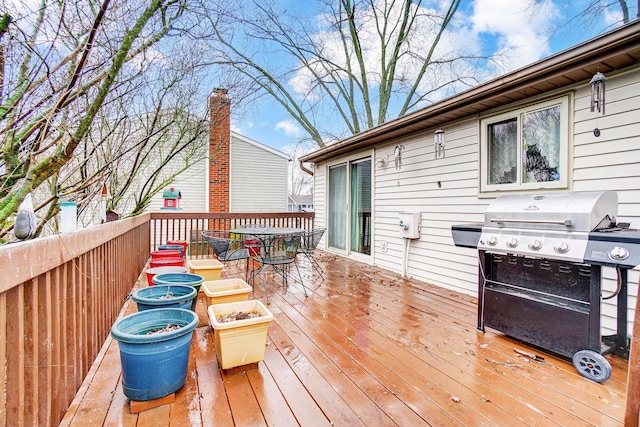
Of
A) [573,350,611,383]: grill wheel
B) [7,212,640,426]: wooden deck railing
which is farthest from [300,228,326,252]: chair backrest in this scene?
[573,350,611,383]: grill wheel

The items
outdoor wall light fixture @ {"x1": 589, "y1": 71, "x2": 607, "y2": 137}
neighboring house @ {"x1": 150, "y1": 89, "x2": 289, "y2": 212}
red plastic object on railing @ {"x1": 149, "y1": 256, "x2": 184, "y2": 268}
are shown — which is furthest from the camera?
neighboring house @ {"x1": 150, "y1": 89, "x2": 289, "y2": 212}

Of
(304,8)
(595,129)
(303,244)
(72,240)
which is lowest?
(303,244)

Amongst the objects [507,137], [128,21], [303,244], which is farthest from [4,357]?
[507,137]

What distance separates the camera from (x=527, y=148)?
3338 mm

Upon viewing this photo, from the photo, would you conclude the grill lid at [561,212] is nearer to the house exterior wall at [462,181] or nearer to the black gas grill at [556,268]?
the black gas grill at [556,268]

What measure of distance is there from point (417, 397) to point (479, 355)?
32.6 inches

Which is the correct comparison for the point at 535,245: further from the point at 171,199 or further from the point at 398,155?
the point at 171,199

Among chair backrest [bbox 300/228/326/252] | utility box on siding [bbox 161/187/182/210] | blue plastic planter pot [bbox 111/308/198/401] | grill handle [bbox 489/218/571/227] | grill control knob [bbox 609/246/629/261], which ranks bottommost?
blue plastic planter pot [bbox 111/308/198/401]

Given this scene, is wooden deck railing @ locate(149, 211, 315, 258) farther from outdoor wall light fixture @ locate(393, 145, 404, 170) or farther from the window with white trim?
the window with white trim

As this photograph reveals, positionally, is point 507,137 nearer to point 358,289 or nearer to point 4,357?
point 358,289

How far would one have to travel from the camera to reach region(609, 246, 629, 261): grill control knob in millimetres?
1886

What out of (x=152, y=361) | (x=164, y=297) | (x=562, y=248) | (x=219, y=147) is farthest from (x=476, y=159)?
(x=219, y=147)

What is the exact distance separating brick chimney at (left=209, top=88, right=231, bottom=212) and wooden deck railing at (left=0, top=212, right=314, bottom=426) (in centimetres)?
397

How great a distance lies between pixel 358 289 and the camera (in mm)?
4258
